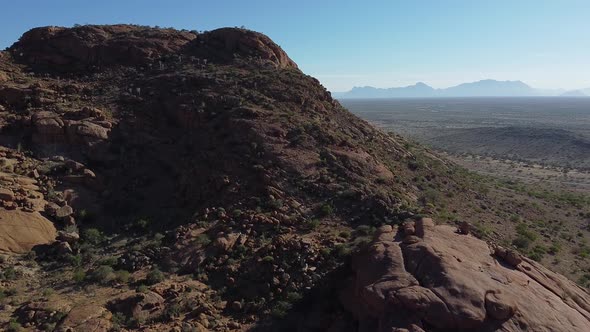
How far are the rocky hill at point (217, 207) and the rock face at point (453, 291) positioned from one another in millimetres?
63

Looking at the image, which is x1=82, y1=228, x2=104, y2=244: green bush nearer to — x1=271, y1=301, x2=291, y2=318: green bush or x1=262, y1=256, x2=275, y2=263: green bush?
x1=262, y1=256, x2=275, y2=263: green bush

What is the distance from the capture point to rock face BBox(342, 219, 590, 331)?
1332cm

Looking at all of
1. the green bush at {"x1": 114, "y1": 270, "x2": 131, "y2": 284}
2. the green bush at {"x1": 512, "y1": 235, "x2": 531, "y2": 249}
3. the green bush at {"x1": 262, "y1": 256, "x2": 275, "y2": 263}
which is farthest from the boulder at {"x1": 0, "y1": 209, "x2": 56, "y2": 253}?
the green bush at {"x1": 512, "y1": 235, "x2": 531, "y2": 249}

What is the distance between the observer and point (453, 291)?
13.9 meters

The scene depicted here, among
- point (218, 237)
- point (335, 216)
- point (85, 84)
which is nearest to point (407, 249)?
point (335, 216)

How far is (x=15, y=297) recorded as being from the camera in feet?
54.9

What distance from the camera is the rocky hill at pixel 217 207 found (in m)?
15.3

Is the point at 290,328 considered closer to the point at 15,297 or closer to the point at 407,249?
the point at 407,249

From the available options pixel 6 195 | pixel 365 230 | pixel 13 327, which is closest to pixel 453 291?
pixel 365 230

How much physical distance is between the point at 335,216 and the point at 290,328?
821 cm

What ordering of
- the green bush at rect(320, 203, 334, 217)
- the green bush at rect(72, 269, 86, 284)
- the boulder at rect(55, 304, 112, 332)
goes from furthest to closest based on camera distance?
1. the green bush at rect(320, 203, 334, 217)
2. the green bush at rect(72, 269, 86, 284)
3. the boulder at rect(55, 304, 112, 332)

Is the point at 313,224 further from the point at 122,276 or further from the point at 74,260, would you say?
the point at 74,260

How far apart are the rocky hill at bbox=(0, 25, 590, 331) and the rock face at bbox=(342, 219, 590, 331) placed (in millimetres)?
63

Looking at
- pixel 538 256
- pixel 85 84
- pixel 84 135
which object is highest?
pixel 85 84
